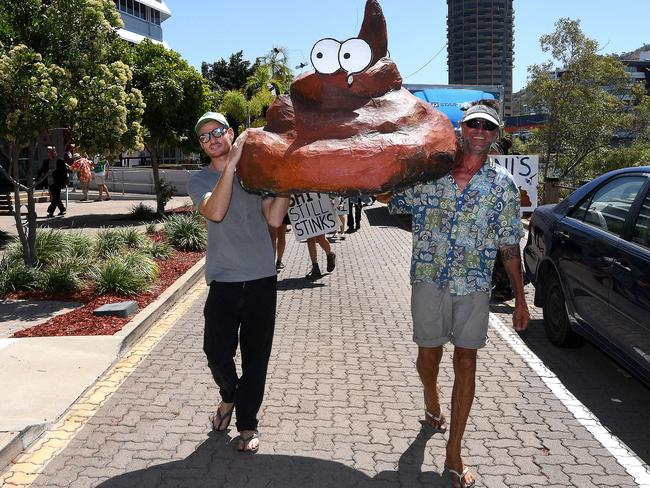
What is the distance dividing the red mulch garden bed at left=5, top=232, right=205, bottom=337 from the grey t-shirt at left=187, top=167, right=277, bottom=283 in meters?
3.19

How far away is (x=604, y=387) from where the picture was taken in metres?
5.24

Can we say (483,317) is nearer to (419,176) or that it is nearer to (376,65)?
(419,176)

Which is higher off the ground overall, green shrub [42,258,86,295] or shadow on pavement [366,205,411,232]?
green shrub [42,258,86,295]

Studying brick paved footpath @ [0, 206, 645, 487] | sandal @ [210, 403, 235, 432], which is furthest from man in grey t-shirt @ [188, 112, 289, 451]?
brick paved footpath @ [0, 206, 645, 487]

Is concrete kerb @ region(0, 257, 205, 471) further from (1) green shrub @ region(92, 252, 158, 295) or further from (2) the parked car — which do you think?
(2) the parked car

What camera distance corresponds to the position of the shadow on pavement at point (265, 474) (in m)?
3.69

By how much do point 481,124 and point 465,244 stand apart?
637 mm

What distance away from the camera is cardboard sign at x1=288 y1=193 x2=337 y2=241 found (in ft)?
23.3

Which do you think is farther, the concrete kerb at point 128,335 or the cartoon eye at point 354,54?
the concrete kerb at point 128,335

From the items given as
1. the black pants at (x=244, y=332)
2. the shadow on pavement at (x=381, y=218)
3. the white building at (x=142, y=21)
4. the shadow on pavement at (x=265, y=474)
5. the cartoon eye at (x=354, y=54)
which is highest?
the white building at (x=142, y=21)

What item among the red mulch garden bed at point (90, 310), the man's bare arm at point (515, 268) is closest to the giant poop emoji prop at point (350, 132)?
the man's bare arm at point (515, 268)

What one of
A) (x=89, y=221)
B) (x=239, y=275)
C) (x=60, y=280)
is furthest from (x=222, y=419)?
(x=89, y=221)

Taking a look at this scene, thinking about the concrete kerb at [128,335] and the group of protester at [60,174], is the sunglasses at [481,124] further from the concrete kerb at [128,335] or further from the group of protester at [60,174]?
the group of protester at [60,174]

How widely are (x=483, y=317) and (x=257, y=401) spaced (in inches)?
56.3
